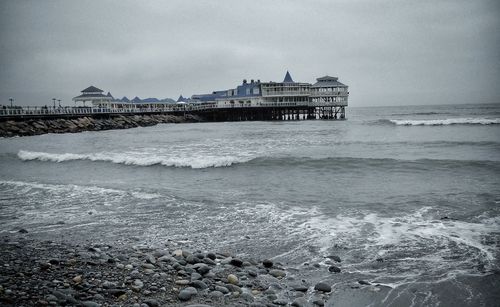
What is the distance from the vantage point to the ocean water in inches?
216

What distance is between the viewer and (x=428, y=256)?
611 cm

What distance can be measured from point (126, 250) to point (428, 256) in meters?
5.56

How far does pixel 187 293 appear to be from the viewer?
14.8ft

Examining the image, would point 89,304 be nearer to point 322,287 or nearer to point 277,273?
point 277,273

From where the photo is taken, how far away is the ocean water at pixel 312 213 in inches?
216

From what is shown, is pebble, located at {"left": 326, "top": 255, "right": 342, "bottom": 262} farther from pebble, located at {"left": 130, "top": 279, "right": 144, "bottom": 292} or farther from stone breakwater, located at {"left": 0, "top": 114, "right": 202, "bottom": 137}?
stone breakwater, located at {"left": 0, "top": 114, "right": 202, "bottom": 137}

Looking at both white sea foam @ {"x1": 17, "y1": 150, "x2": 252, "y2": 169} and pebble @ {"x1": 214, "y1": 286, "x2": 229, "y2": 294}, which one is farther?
white sea foam @ {"x1": 17, "y1": 150, "x2": 252, "y2": 169}

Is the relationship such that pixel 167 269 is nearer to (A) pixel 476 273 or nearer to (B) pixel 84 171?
(A) pixel 476 273

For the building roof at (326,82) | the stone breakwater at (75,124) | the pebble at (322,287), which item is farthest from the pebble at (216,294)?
the building roof at (326,82)

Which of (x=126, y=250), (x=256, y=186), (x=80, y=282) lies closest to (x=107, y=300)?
(x=80, y=282)

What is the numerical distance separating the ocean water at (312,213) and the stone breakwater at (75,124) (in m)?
25.3

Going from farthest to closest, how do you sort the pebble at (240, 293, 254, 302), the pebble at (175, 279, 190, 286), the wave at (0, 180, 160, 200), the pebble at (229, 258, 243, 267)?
the wave at (0, 180, 160, 200) < the pebble at (229, 258, 243, 267) < the pebble at (175, 279, 190, 286) < the pebble at (240, 293, 254, 302)

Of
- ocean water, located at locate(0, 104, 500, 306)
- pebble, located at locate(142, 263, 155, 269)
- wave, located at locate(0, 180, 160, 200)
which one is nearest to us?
pebble, located at locate(142, 263, 155, 269)

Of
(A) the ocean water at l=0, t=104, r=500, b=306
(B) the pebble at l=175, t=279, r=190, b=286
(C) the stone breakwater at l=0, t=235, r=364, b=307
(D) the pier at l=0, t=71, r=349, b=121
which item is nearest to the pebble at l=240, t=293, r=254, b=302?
(C) the stone breakwater at l=0, t=235, r=364, b=307
